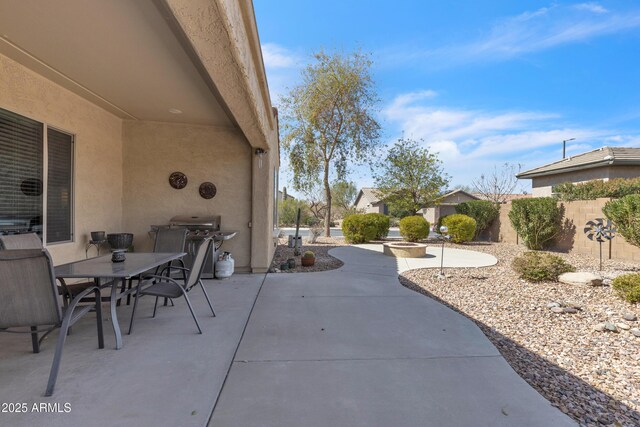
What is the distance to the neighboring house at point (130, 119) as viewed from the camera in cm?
286

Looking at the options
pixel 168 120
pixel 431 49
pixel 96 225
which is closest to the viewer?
pixel 96 225

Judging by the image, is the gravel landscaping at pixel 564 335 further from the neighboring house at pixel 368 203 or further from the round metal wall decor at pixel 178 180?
the neighboring house at pixel 368 203

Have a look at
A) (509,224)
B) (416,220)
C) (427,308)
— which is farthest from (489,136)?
(427,308)

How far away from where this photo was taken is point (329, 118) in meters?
13.4

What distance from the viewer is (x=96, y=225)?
5336 mm

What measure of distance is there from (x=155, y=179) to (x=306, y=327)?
461cm

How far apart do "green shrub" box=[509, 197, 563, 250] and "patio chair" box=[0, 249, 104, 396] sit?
40.1ft

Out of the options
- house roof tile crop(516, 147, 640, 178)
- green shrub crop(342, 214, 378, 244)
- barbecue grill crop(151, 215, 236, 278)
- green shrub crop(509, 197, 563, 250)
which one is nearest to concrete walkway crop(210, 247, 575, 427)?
barbecue grill crop(151, 215, 236, 278)

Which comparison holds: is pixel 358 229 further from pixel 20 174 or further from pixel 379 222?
pixel 20 174

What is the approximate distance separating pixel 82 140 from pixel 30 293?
12.1ft

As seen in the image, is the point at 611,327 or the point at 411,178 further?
the point at 411,178

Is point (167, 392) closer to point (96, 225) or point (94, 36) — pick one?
point (94, 36)

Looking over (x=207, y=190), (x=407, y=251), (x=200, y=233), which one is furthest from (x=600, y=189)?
(x=200, y=233)

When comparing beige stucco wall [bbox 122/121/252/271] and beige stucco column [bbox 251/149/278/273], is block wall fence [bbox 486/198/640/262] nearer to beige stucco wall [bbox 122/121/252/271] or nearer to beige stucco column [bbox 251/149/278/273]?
beige stucco column [bbox 251/149/278/273]
